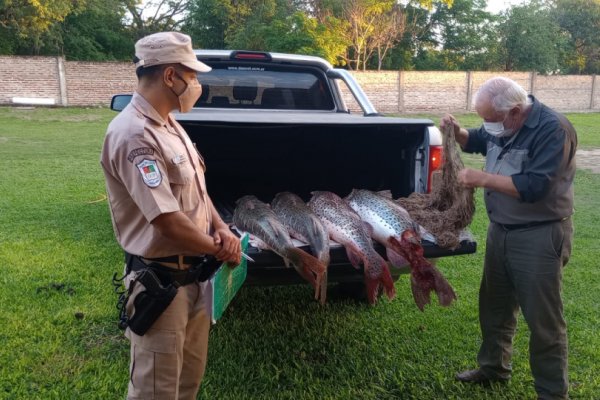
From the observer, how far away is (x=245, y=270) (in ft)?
9.77

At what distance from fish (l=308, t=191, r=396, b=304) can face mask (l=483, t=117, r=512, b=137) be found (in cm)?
88

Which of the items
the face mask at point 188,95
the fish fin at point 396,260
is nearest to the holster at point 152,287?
the face mask at point 188,95

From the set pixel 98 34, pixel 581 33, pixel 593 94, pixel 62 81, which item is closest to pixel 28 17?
pixel 62 81

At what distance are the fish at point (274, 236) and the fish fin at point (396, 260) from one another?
0.42m

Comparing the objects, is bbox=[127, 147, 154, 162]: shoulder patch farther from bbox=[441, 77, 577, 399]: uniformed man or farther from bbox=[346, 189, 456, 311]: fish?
bbox=[441, 77, 577, 399]: uniformed man

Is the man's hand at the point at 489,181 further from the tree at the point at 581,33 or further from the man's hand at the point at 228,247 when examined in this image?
the tree at the point at 581,33

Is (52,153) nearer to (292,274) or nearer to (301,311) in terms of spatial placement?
(301,311)

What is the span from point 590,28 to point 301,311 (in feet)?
138

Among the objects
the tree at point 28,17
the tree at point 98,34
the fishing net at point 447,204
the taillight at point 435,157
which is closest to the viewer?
the fishing net at point 447,204

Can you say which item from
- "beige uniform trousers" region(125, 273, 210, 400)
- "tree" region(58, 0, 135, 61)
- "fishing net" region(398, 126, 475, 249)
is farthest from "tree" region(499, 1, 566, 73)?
"beige uniform trousers" region(125, 273, 210, 400)

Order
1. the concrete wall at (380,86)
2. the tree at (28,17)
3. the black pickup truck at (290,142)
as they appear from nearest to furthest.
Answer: the black pickup truck at (290,142), the concrete wall at (380,86), the tree at (28,17)

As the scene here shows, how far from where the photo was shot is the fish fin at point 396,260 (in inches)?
117

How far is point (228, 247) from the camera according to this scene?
8.22 ft

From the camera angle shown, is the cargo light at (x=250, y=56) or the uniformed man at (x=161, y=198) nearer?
the uniformed man at (x=161, y=198)
